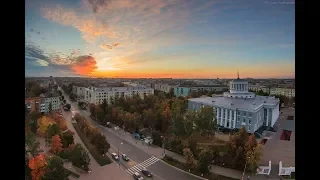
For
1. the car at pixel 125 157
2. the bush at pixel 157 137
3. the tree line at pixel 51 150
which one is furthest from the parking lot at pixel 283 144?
the tree line at pixel 51 150

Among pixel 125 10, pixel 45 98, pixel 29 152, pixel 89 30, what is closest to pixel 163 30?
pixel 125 10

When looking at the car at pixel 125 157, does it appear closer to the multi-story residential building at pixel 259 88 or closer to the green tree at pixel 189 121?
the green tree at pixel 189 121

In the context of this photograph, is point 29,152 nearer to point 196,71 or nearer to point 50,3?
point 50,3

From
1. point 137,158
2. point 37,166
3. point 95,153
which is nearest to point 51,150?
point 37,166

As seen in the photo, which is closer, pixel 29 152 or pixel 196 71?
pixel 29 152

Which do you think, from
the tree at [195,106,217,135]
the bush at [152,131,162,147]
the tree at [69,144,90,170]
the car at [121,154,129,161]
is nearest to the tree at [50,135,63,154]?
the tree at [69,144,90,170]

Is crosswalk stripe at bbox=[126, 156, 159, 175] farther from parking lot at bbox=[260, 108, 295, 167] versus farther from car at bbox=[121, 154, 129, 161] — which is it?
parking lot at bbox=[260, 108, 295, 167]
